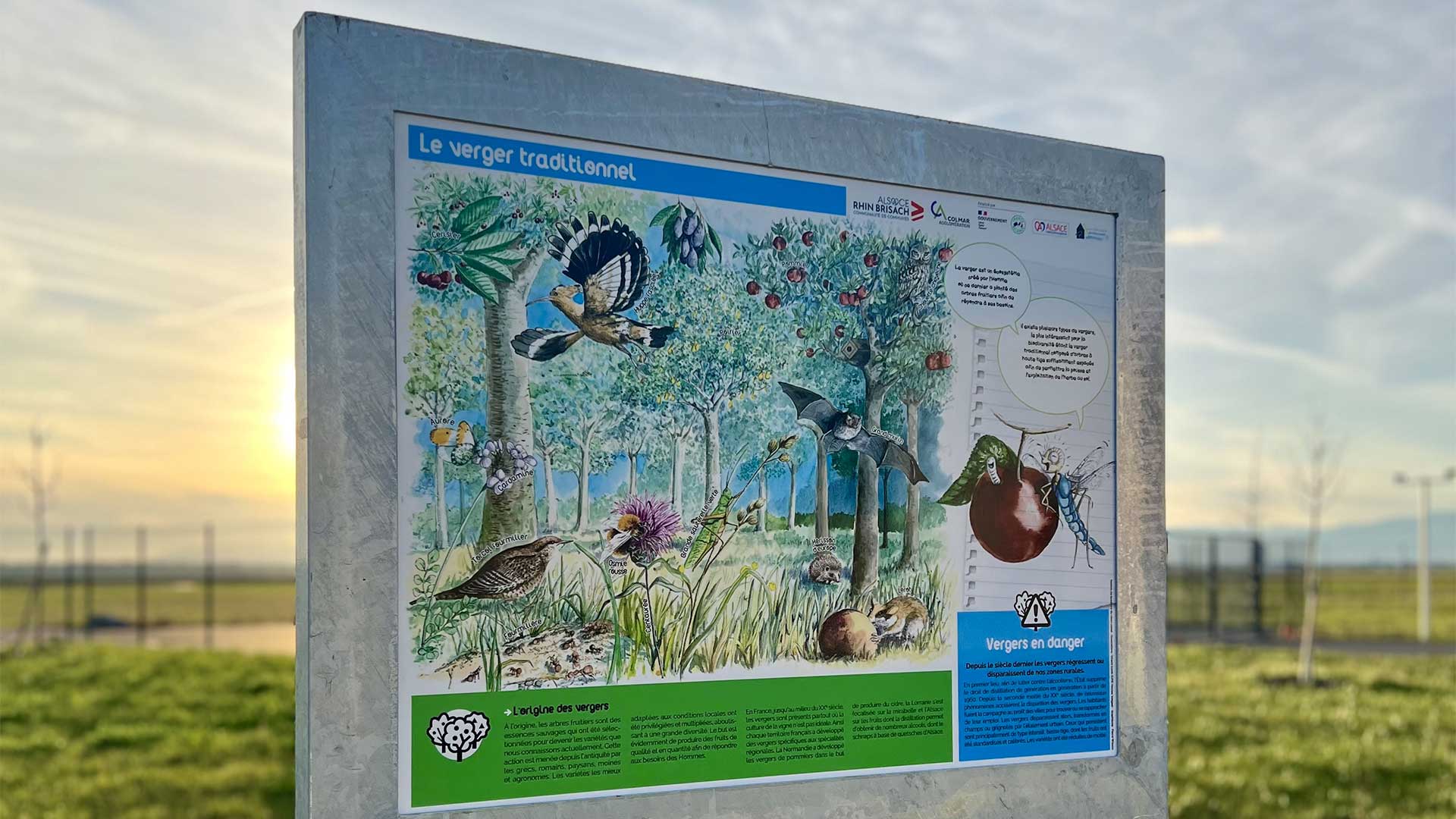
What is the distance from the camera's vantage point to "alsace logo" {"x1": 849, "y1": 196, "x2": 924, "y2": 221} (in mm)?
3936

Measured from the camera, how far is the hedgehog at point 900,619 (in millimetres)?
3854

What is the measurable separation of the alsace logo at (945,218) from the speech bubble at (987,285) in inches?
3.6

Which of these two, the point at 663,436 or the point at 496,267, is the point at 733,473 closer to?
the point at 663,436

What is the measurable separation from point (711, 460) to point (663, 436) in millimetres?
188

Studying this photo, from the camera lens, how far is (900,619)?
3.89 metres

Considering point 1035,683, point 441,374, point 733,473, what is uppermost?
point 441,374

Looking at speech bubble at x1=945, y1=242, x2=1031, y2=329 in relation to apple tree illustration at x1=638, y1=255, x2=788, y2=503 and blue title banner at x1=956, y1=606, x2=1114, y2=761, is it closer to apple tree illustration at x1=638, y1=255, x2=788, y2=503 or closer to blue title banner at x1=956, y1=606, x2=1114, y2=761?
apple tree illustration at x1=638, y1=255, x2=788, y2=503

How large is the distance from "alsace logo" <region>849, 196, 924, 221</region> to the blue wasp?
1.05m
